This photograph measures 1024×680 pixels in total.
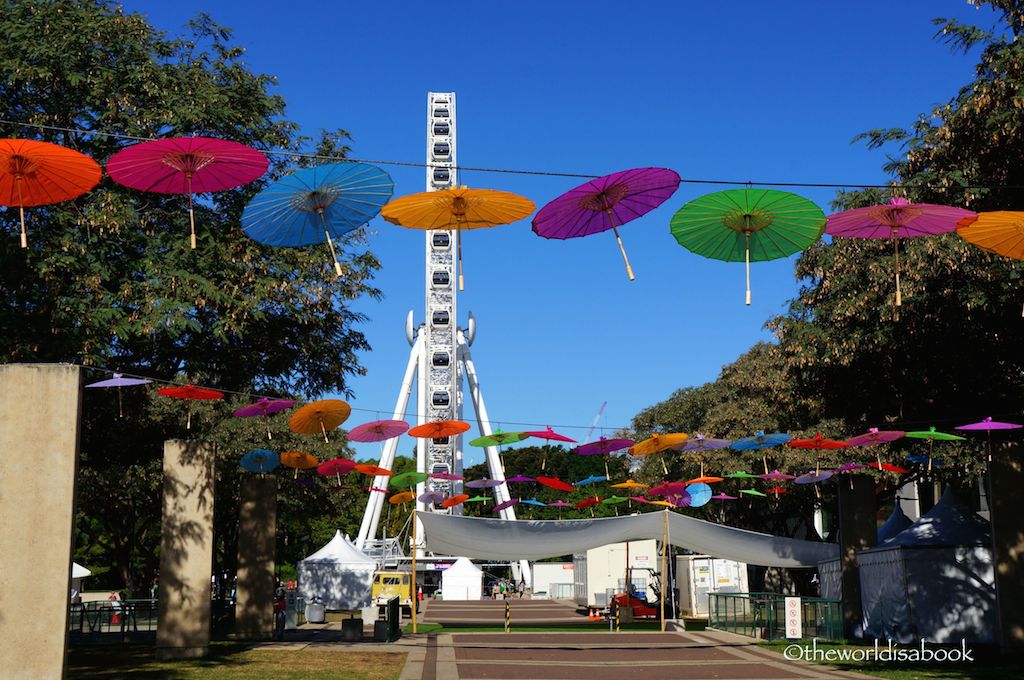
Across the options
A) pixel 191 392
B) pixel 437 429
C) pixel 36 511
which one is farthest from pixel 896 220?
pixel 437 429

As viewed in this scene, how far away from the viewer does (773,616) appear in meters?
24.2

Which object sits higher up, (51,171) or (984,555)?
(51,171)

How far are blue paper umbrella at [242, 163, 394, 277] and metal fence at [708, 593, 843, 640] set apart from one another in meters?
14.4

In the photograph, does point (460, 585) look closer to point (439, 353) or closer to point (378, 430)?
point (439, 353)

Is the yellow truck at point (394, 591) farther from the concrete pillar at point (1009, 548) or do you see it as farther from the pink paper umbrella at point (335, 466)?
the concrete pillar at point (1009, 548)

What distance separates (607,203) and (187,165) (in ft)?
17.0

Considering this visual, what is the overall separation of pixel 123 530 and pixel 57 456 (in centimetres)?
2952

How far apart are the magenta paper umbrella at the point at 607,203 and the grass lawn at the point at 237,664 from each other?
7717 mm

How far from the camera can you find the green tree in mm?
19688

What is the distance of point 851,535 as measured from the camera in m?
24.7

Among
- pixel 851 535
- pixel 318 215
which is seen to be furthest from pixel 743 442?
pixel 318 215

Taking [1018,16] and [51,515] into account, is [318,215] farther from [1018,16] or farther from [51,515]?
[1018,16]

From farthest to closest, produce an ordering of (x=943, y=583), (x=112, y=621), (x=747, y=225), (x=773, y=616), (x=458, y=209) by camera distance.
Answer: (x=773, y=616) < (x=112, y=621) < (x=943, y=583) < (x=747, y=225) < (x=458, y=209)

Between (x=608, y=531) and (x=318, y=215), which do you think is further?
(x=608, y=531)
